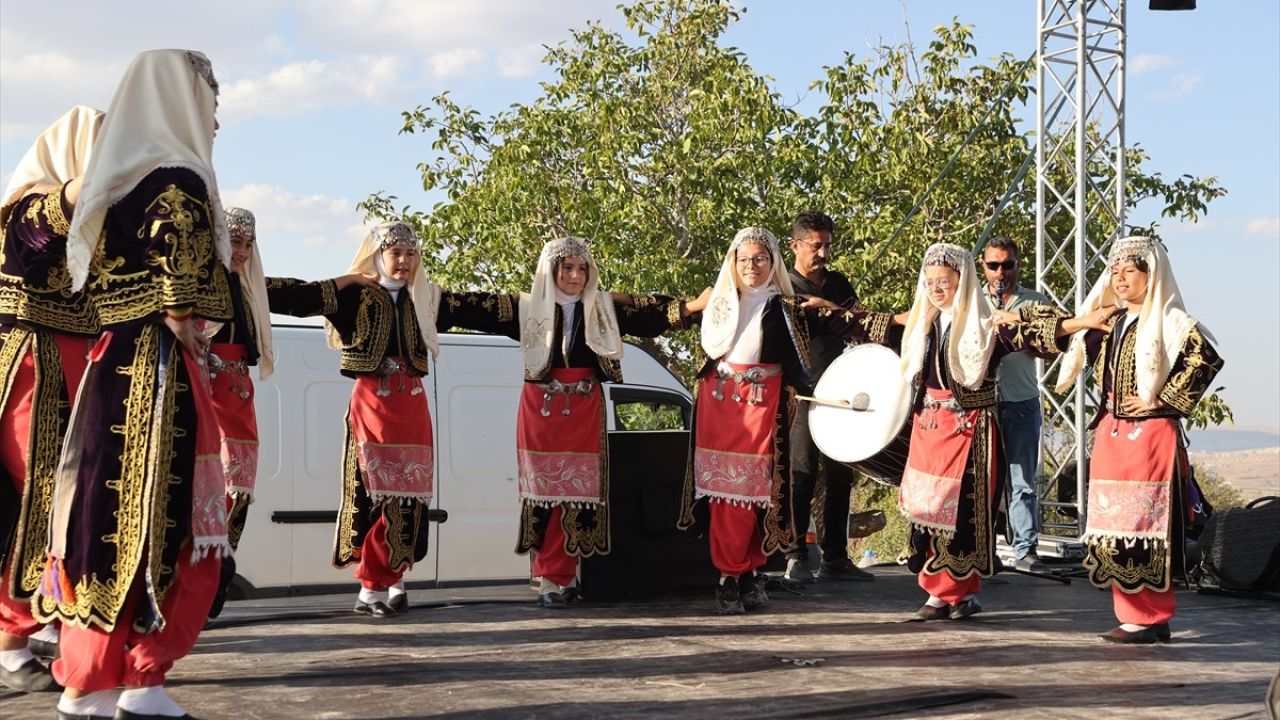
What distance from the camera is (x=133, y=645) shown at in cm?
368

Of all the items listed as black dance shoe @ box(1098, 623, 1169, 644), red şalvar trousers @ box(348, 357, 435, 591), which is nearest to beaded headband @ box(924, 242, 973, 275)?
black dance shoe @ box(1098, 623, 1169, 644)

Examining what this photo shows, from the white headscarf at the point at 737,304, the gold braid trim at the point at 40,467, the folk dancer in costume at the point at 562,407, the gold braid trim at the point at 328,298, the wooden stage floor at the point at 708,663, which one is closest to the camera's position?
the gold braid trim at the point at 40,467

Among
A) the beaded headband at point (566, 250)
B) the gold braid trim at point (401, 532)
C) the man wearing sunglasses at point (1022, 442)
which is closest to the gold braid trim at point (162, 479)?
the gold braid trim at point (401, 532)

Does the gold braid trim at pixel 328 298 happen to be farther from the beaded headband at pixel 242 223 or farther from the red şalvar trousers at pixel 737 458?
the red şalvar trousers at pixel 737 458

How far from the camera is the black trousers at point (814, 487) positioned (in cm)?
705

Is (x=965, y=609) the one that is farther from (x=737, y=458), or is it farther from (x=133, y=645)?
(x=133, y=645)

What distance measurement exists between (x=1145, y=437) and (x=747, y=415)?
1.67 metres

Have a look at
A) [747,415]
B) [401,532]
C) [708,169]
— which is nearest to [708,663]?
[747,415]

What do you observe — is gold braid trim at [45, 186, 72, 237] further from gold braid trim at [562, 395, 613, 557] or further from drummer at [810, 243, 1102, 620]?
drummer at [810, 243, 1102, 620]

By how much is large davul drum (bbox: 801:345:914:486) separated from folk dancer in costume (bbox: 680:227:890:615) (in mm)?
260

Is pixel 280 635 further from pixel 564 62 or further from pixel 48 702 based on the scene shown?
pixel 564 62

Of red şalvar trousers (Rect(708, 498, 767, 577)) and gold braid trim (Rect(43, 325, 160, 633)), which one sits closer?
gold braid trim (Rect(43, 325, 160, 633))

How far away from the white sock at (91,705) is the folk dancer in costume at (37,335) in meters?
0.45

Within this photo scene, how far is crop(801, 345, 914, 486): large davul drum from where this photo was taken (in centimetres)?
642
